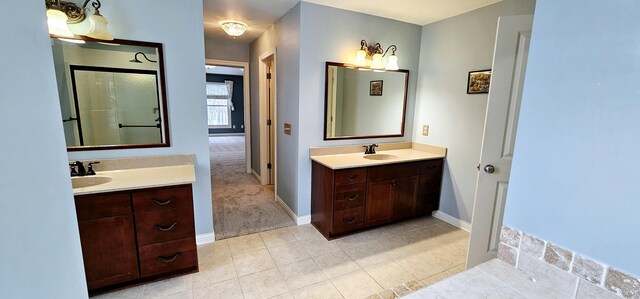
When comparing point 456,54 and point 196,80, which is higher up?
point 456,54

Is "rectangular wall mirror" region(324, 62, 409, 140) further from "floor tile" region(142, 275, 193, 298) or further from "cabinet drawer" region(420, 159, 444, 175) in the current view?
"floor tile" region(142, 275, 193, 298)

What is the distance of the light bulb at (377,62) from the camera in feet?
10.1

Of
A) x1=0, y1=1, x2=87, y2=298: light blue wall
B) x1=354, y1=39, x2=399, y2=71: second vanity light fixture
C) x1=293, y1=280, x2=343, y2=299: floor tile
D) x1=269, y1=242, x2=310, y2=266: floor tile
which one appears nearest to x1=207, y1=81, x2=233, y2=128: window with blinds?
x1=354, y1=39, x2=399, y2=71: second vanity light fixture

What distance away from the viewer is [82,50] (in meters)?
2.09

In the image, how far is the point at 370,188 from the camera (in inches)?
110

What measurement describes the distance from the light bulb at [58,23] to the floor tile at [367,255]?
2.81m

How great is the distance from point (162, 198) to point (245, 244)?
0.99 meters

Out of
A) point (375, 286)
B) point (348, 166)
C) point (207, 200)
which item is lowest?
point (375, 286)

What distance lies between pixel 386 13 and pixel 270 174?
289 centimetres

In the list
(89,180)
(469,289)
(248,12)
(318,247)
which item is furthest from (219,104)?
(469,289)

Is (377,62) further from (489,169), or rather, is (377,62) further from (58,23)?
(58,23)

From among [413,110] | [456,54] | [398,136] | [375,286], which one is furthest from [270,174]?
[456,54]

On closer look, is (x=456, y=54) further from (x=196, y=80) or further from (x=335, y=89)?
(x=196, y=80)

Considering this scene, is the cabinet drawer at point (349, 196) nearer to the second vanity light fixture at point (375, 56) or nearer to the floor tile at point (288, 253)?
the floor tile at point (288, 253)
